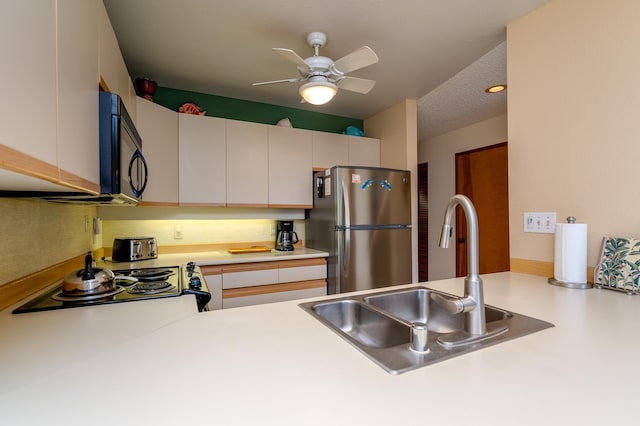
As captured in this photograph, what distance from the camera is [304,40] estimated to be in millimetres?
2002

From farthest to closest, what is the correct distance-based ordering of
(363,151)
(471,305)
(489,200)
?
(489,200), (363,151), (471,305)

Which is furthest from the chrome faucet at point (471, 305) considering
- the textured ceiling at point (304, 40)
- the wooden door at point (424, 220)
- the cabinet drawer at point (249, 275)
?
the wooden door at point (424, 220)

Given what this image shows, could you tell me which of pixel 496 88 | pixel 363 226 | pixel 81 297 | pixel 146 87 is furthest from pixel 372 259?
pixel 146 87

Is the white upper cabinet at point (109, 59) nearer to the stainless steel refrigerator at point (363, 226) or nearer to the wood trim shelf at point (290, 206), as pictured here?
the wood trim shelf at point (290, 206)

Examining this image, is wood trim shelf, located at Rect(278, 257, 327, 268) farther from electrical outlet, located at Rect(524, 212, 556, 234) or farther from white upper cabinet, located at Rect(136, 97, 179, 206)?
electrical outlet, located at Rect(524, 212, 556, 234)

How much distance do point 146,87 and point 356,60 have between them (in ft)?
5.54

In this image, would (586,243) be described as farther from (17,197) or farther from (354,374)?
(17,197)

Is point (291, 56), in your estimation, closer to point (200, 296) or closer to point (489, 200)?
point (200, 296)

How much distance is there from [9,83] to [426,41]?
7.16 ft

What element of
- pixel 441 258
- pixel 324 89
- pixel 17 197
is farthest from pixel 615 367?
pixel 441 258

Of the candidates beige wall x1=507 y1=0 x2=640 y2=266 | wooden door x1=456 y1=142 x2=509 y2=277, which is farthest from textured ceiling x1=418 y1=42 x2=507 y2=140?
beige wall x1=507 y1=0 x2=640 y2=266

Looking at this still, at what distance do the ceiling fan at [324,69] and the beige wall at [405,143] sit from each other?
1.15m

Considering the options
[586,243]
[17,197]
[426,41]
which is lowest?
[586,243]

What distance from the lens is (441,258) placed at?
13.6 ft
